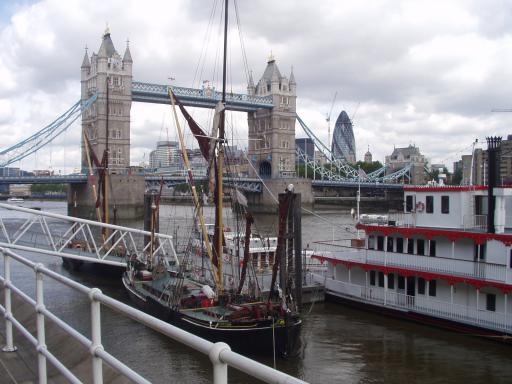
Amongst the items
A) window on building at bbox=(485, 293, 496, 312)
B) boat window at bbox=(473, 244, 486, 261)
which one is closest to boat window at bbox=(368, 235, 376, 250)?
boat window at bbox=(473, 244, 486, 261)

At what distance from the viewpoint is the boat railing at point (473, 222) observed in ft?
62.4

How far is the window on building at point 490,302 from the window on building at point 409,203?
14.7ft

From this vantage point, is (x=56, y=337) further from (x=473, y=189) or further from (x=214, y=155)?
(x=473, y=189)

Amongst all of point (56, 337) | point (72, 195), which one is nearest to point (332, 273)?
point (56, 337)

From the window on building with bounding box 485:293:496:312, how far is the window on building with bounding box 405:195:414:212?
448cm

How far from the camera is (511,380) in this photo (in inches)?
573

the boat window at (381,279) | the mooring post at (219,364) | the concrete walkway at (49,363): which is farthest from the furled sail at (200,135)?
the mooring post at (219,364)

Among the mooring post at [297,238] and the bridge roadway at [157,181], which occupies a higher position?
the bridge roadway at [157,181]

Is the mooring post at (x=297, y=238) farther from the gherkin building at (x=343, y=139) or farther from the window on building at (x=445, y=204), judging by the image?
the gherkin building at (x=343, y=139)

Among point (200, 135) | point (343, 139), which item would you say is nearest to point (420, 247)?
point (200, 135)

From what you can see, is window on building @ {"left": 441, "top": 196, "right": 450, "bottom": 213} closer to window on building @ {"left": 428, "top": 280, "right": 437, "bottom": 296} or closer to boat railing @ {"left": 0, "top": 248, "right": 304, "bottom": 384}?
window on building @ {"left": 428, "top": 280, "right": 437, "bottom": 296}

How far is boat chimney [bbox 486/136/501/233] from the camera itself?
17.9 meters

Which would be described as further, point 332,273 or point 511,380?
point 332,273

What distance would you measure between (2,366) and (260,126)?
9979 centimetres
